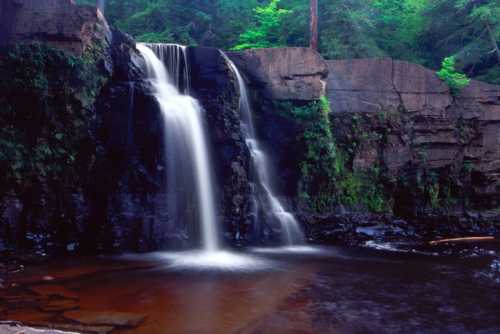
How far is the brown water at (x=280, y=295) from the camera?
5395 mm

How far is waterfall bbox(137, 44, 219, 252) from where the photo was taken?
1070cm

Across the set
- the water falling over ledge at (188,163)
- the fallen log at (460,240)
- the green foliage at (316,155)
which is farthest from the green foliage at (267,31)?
the fallen log at (460,240)

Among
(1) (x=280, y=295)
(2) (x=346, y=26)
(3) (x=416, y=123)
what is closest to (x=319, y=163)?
(3) (x=416, y=123)

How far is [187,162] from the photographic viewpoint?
10953 mm

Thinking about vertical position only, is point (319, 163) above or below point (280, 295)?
above

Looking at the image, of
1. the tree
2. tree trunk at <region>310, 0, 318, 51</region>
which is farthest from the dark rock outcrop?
the tree

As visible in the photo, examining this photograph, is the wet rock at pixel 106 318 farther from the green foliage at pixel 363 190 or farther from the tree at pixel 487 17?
the tree at pixel 487 17

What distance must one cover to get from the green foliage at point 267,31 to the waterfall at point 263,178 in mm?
5918

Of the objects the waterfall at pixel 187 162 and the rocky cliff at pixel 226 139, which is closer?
the rocky cliff at pixel 226 139

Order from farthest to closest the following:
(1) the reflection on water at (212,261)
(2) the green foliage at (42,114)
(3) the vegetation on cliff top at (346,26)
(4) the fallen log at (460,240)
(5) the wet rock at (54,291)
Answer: (3) the vegetation on cliff top at (346,26), (4) the fallen log at (460,240), (2) the green foliage at (42,114), (1) the reflection on water at (212,261), (5) the wet rock at (54,291)

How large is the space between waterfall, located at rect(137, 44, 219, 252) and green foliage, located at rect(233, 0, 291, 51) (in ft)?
26.2

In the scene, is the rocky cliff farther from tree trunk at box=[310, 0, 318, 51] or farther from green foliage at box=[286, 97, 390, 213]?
tree trunk at box=[310, 0, 318, 51]

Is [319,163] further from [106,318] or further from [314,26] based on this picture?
[106,318]

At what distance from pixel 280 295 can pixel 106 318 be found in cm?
257
